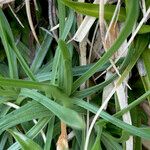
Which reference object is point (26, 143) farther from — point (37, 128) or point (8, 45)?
point (8, 45)

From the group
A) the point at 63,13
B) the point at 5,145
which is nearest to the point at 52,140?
the point at 5,145

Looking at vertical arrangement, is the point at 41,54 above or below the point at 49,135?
above

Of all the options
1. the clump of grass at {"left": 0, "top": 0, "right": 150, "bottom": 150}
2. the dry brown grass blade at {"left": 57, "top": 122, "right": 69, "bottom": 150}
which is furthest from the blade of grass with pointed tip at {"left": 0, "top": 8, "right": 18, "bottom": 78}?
the dry brown grass blade at {"left": 57, "top": 122, "right": 69, "bottom": 150}

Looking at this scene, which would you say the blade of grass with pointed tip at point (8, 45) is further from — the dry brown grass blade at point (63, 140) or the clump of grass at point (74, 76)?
the dry brown grass blade at point (63, 140)

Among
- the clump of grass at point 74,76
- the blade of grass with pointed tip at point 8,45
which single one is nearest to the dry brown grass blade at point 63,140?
the clump of grass at point 74,76

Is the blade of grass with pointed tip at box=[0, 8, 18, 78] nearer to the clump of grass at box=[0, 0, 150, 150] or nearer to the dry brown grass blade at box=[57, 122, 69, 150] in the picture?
the clump of grass at box=[0, 0, 150, 150]

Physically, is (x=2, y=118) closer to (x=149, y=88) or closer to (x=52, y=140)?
(x=52, y=140)

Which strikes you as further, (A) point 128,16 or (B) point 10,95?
(B) point 10,95

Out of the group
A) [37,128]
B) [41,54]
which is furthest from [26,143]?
[41,54]
